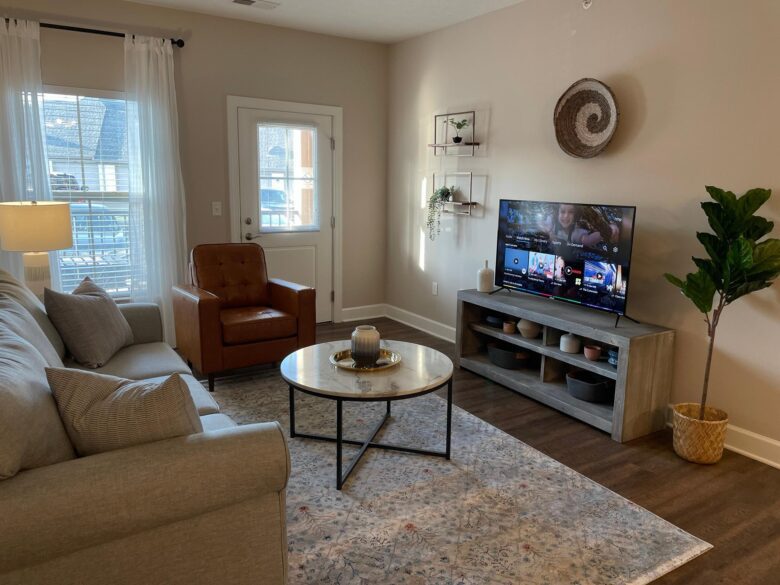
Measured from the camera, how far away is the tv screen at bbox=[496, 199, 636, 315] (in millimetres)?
3305

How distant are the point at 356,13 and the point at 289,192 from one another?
1.64 meters

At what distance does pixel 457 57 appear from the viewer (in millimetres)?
4809

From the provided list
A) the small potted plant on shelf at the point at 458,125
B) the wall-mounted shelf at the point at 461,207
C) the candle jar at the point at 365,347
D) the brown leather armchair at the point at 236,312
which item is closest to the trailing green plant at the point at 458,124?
the small potted plant on shelf at the point at 458,125

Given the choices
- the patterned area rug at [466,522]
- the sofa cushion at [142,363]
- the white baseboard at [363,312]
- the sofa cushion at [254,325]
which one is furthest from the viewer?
the white baseboard at [363,312]

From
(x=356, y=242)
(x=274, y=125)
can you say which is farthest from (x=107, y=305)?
(x=356, y=242)

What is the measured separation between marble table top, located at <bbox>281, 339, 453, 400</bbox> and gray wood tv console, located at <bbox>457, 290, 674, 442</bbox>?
0.96 meters

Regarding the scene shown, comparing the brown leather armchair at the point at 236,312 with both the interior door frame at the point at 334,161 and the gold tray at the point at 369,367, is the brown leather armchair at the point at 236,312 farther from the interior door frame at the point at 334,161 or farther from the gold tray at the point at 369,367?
the gold tray at the point at 369,367

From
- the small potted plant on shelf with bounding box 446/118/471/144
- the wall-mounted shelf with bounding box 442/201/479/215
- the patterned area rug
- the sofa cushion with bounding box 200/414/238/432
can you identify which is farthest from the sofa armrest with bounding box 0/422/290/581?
the small potted plant on shelf with bounding box 446/118/471/144

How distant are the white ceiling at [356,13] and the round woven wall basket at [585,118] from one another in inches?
39.0

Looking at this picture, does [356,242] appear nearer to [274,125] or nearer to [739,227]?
[274,125]

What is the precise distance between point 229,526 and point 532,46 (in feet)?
12.4

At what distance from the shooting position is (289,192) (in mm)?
5305

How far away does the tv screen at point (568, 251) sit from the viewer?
330 centimetres

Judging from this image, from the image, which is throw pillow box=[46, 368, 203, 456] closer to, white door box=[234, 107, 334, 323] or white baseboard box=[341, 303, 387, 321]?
white door box=[234, 107, 334, 323]
